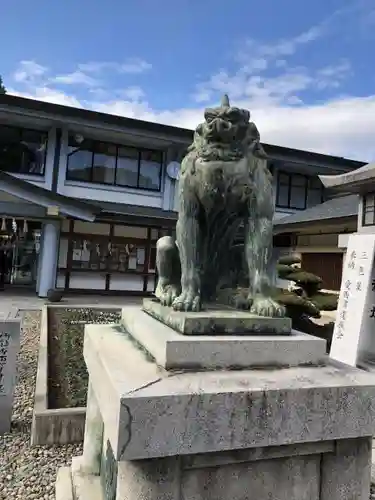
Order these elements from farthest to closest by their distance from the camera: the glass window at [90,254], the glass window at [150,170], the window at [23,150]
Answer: the glass window at [150,170], the glass window at [90,254], the window at [23,150]

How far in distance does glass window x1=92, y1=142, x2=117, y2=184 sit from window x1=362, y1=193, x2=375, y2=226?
9068mm

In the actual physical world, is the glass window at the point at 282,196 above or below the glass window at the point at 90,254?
above

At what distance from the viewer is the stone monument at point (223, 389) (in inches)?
56.7

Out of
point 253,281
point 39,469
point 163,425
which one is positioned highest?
point 253,281

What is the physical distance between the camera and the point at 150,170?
14.6 metres

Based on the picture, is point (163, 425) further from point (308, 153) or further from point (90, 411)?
point (308, 153)

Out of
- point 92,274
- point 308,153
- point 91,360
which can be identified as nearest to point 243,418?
point 91,360

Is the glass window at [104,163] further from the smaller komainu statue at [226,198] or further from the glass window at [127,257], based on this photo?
the smaller komainu statue at [226,198]

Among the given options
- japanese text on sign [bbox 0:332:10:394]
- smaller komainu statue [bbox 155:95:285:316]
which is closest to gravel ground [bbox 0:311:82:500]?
japanese text on sign [bbox 0:332:10:394]

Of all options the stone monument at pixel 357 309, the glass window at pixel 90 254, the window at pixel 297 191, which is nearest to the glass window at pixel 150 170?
the glass window at pixel 90 254

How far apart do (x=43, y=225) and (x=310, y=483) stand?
11.8 metres

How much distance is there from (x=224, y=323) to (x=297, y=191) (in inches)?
625

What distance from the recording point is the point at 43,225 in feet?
40.0

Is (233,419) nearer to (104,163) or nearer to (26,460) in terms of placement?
(26,460)
